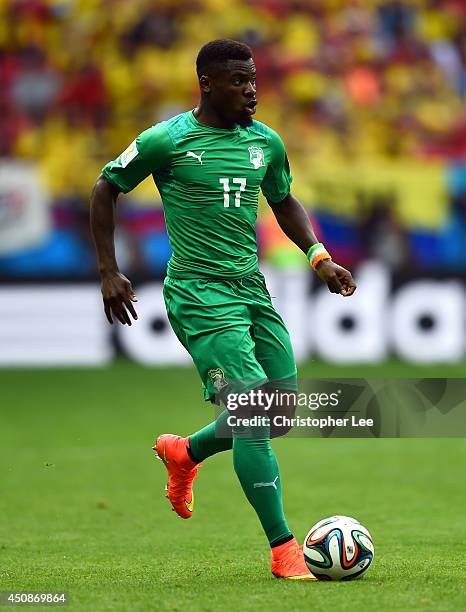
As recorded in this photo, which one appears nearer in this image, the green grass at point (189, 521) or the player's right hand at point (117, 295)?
the green grass at point (189, 521)

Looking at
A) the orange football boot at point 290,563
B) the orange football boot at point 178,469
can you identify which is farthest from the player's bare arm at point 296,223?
the orange football boot at point 290,563

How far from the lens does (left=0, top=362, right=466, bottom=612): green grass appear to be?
4688 mm

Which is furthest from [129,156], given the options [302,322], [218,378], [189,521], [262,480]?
[302,322]

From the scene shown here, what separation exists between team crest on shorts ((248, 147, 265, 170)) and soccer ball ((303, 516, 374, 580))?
157 centimetres

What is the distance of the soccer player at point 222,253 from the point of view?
5.04 meters

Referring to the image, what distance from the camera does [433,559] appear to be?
17.9 feet

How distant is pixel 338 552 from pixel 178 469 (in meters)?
1.04

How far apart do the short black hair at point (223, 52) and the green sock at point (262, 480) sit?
1583mm

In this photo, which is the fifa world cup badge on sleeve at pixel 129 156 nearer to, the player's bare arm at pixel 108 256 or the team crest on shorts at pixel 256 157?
the player's bare arm at pixel 108 256

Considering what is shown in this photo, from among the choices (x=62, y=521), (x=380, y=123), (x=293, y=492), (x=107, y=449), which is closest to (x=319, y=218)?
(x=380, y=123)

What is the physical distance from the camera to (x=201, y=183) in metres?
5.23

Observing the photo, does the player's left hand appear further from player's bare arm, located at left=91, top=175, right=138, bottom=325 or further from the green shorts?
player's bare arm, located at left=91, top=175, right=138, bottom=325

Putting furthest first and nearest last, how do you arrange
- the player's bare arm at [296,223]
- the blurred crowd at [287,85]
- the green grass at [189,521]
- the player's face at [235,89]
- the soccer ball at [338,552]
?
the blurred crowd at [287,85]
the player's bare arm at [296,223]
the player's face at [235,89]
the soccer ball at [338,552]
the green grass at [189,521]

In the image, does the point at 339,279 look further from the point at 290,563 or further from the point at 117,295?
the point at 290,563
